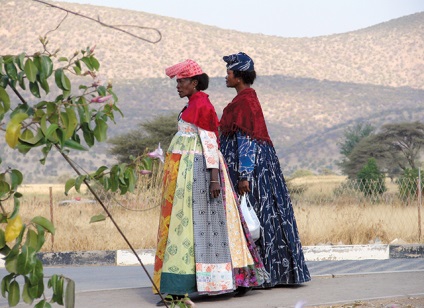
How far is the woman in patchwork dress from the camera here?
8.31 m

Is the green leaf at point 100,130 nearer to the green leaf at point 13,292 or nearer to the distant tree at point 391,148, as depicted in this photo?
the green leaf at point 13,292

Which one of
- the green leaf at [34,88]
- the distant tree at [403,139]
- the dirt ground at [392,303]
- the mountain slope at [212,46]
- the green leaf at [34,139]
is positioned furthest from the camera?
the mountain slope at [212,46]

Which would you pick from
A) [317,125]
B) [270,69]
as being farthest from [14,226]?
[270,69]

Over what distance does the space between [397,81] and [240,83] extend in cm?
8252

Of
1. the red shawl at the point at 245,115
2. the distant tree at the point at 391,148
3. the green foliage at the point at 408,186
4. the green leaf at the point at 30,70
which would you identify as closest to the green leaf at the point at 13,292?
the green leaf at the point at 30,70

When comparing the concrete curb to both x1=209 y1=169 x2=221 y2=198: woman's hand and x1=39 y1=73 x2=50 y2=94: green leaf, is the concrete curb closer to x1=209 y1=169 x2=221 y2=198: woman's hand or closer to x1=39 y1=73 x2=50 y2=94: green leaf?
x1=209 y1=169 x2=221 y2=198: woman's hand

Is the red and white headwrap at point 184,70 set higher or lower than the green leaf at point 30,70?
higher

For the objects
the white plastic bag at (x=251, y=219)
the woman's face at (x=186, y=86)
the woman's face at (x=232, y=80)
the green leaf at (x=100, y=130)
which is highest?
the woman's face at (x=232, y=80)

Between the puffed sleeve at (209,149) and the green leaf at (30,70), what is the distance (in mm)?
5466

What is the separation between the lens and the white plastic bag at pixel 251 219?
8883 millimetres

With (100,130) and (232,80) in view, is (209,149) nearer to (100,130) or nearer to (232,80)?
(232,80)

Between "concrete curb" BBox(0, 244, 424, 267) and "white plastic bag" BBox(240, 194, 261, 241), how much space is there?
367 centimetres

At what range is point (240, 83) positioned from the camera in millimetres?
9086

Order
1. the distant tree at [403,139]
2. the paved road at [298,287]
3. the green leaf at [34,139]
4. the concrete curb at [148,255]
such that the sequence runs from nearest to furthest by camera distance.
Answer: the green leaf at [34,139], the paved road at [298,287], the concrete curb at [148,255], the distant tree at [403,139]
